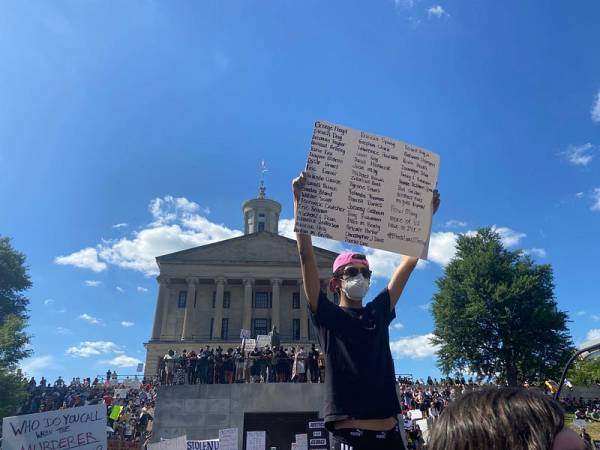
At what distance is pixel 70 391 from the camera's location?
1250 inches

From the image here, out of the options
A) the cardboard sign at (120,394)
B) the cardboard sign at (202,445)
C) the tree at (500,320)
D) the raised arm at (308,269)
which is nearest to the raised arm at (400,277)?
the raised arm at (308,269)

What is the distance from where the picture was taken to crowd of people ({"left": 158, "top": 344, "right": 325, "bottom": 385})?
751 inches

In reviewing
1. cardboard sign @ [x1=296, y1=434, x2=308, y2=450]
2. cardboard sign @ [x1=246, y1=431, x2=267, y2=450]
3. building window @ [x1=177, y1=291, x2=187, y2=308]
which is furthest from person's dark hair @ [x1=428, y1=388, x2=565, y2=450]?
building window @ [x1=177, y1=291, x2=187, y2=308]

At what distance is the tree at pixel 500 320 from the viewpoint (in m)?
39.9

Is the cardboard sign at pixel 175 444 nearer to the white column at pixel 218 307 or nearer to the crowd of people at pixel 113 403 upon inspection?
the crowd of people at pixel 113 403

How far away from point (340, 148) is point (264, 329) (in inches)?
2435

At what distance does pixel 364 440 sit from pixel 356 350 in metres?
0.56

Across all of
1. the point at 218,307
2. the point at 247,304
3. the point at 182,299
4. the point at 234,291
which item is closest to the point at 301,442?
the point at 247,304

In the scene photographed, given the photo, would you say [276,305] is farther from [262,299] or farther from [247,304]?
[262,299]

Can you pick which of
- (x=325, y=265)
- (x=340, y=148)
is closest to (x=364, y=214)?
(x=340, y=148)

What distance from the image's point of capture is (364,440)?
2.97 meters

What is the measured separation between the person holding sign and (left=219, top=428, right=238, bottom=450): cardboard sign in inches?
383

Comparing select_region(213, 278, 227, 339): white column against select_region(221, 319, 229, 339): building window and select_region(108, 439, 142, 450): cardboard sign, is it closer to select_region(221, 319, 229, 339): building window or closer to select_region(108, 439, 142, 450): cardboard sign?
select_region(221, 319, 229, 339): building window

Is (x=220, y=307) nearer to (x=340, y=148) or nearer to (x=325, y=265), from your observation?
(x=325, y=265)
